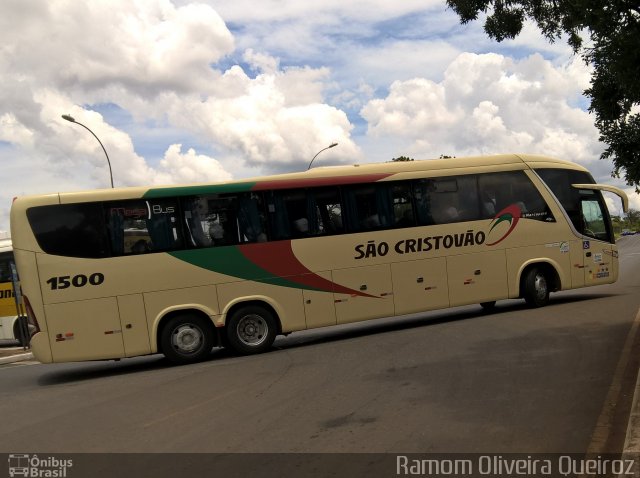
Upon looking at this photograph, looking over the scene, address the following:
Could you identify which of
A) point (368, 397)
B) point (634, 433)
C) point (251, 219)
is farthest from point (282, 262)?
point (634, 433)

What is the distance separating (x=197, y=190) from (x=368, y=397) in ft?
18.6

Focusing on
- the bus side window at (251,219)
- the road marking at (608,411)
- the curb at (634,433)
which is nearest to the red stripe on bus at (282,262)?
the bus side window at (251,219)

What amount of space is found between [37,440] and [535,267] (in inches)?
423

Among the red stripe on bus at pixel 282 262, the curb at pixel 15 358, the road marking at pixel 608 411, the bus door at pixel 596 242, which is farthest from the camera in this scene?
the curb at pixel 15 358

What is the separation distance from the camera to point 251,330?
1140 cm

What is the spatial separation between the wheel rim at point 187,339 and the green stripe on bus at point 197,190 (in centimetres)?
232

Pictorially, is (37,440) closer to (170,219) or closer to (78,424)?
(78,424)

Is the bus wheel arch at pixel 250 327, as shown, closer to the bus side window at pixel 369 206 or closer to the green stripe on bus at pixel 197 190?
the green stripe on bus at pixel 197 190

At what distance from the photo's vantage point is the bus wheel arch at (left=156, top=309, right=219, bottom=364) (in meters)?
10.9

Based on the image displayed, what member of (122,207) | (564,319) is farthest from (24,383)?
(564,319)

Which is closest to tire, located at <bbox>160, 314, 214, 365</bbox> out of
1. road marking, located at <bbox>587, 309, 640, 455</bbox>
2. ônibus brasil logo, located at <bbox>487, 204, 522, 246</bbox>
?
ônibus brasil logo, located at <bbox>487, 204, 522, 246</bbox>

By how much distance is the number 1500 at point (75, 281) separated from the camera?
1038 cm

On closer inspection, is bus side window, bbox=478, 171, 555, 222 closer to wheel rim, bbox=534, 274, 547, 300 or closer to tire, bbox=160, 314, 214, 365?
wheel rim, bbox=534, 274, 547, 300

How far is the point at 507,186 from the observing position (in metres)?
13.6
